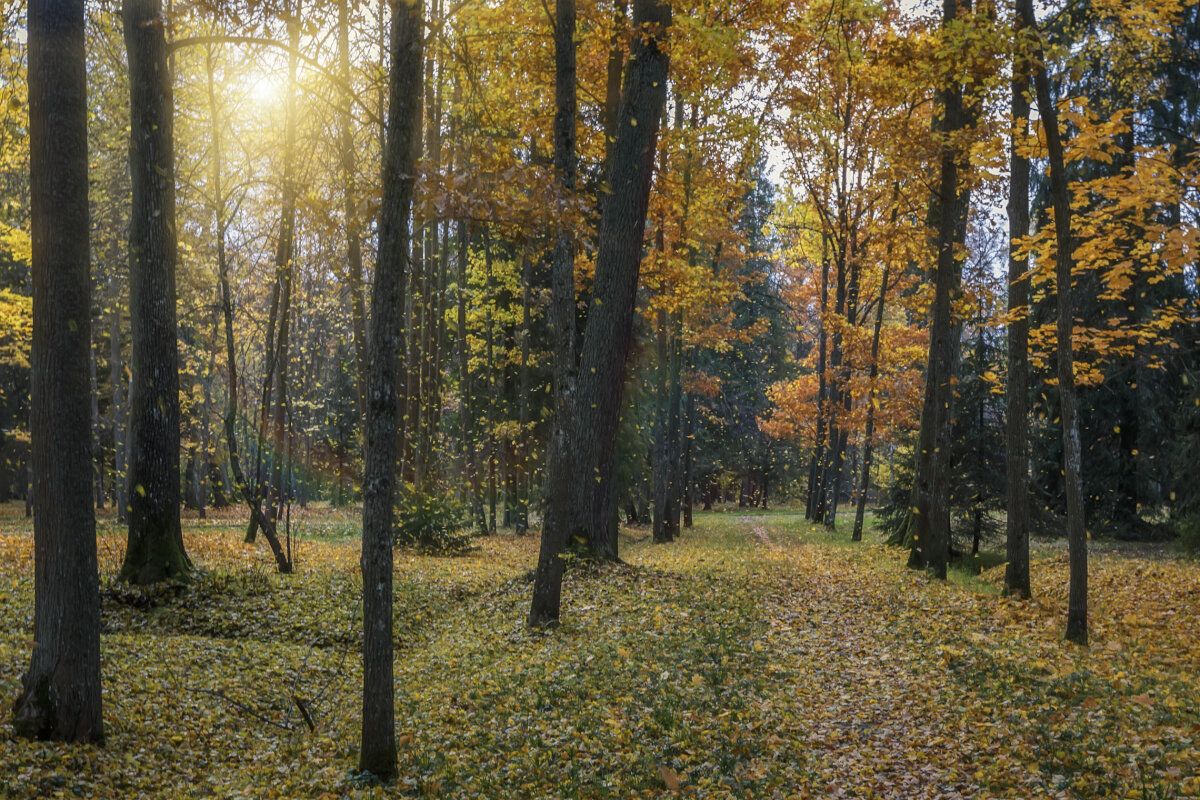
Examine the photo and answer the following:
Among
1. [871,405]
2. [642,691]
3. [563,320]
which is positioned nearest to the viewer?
[642,691]

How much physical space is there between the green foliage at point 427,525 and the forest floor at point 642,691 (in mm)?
5125

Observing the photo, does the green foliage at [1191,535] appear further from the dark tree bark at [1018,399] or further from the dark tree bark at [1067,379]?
the dark tree bark at [1067,379]

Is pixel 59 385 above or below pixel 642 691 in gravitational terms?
above

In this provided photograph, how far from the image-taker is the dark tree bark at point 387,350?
6.14 m

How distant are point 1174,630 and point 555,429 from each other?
8.26m

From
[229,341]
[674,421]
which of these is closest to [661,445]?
[674,421]

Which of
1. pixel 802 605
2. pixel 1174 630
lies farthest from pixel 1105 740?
pixel 802 605

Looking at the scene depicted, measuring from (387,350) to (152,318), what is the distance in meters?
6.57

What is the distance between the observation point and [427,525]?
62.8 feet

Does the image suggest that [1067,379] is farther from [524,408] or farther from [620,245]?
[524,408]

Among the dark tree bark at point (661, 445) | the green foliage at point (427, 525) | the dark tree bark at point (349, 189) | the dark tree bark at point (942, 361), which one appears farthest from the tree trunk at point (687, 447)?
the dark tree bark at point (349, 189)

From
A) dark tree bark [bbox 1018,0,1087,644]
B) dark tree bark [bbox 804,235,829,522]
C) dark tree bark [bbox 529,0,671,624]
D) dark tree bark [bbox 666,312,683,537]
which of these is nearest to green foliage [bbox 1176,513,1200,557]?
dark tree bark [bbox 1018,0,1087,644]

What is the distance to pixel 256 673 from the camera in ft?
29.2

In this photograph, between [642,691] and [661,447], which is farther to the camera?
[661,447]
